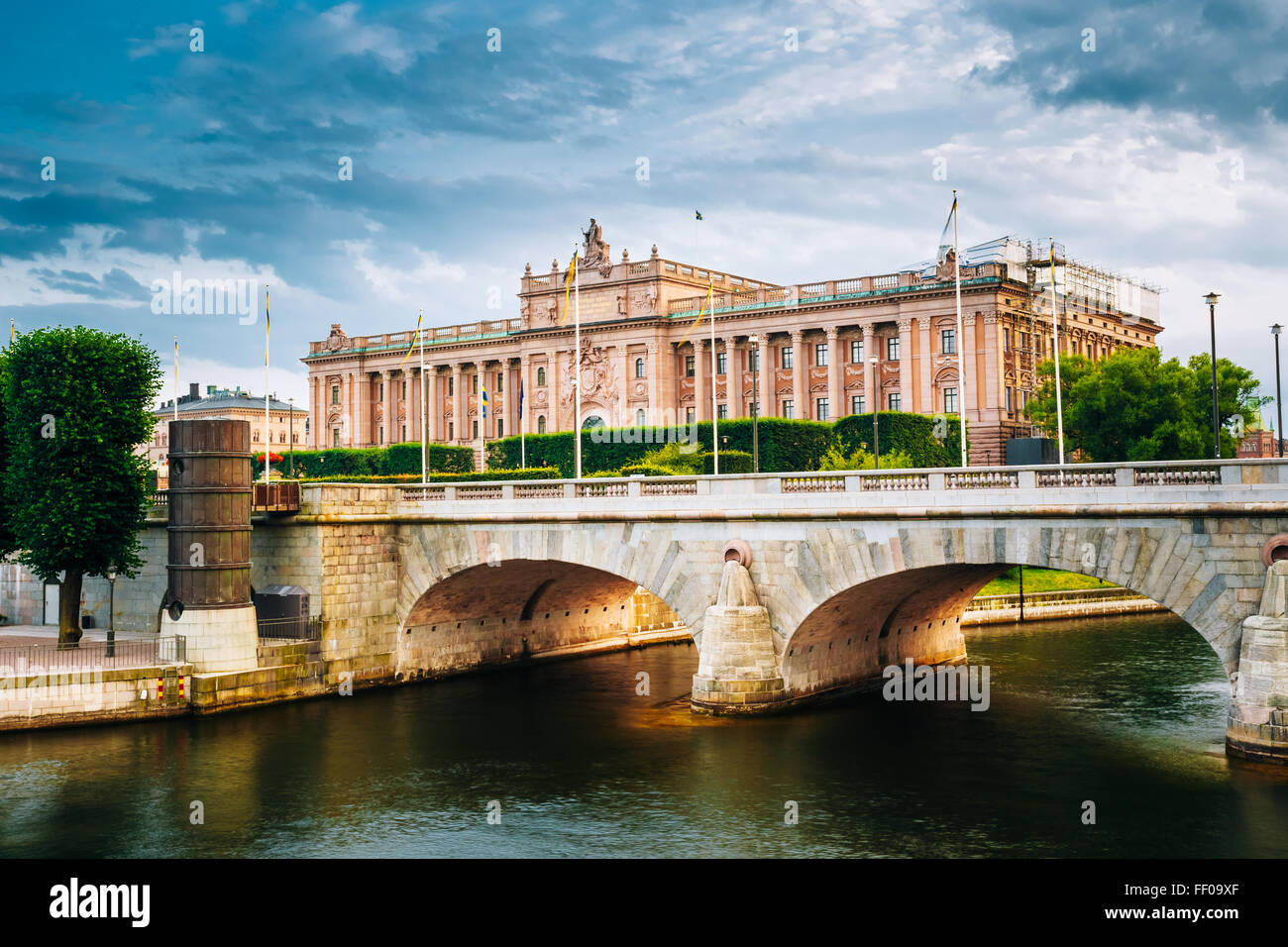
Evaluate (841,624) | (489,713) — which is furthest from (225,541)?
(841,624)

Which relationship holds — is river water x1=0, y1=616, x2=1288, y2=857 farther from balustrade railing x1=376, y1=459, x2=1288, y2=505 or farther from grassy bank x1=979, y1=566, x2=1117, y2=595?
grassy bank x1=979, y1=566, x2=1117, y2=595

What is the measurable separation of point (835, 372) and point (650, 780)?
72.5m

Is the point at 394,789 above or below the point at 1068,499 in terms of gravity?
below

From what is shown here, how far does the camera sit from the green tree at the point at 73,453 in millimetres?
44250

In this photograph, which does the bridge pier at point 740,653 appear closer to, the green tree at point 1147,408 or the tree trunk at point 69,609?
the tree trunk at point 69,609

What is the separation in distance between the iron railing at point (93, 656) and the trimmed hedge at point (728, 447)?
38.8 meters

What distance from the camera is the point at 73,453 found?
44719 millimetres

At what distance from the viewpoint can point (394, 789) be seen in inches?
1276

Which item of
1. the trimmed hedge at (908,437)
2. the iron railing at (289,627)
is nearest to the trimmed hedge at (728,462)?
the trimmed hedge at (908,437)

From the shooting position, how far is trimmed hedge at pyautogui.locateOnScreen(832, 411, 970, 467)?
281ft
